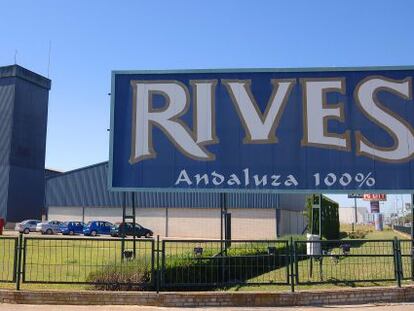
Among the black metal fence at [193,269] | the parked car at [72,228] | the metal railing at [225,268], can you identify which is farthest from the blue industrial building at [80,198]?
the metal railing at [225,268]

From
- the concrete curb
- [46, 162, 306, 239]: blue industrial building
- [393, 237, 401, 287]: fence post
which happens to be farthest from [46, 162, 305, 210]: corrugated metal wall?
the concrete curb

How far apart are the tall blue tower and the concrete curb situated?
2020 inches

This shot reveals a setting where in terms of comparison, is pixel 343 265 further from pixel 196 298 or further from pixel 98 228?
pixel 98 228

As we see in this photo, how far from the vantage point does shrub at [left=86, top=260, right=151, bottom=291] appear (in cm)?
1173

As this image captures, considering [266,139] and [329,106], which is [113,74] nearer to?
[266,139]

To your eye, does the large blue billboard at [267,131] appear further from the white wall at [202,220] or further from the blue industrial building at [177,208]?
the white wall at [202,220]

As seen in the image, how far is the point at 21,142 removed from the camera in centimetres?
6156

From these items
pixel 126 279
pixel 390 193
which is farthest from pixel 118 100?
pixel 390 193

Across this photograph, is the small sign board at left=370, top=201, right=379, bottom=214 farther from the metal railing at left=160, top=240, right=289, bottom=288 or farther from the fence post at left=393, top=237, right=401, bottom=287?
the metal railing at left=160, top=240, right=289, bottom=288

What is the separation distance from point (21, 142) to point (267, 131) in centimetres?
5220

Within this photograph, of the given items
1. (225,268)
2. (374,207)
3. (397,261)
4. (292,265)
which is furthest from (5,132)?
(374,207)

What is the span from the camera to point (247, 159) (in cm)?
1425

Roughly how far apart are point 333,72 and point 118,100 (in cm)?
563

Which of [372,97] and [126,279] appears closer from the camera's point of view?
[126,279]
